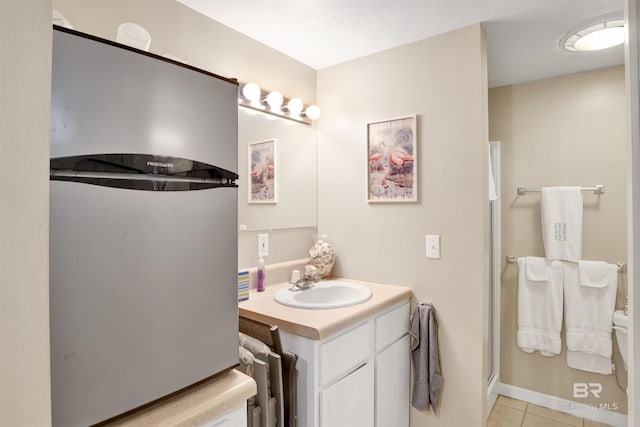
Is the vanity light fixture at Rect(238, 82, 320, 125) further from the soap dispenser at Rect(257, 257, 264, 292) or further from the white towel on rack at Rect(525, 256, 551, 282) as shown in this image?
the white towel on rack at Rect(525, 256, 551, 282)

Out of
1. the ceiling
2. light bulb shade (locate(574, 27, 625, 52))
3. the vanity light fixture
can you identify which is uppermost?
the ceiling

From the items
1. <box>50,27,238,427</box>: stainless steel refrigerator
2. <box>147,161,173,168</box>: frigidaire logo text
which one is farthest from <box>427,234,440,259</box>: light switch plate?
<box>147,161,173,168</box>: frigidaire logo text

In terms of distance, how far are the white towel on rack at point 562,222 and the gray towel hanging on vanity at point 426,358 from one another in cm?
120

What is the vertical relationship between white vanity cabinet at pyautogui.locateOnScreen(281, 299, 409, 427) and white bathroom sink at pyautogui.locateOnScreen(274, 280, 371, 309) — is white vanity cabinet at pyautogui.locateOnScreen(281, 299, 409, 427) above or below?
below

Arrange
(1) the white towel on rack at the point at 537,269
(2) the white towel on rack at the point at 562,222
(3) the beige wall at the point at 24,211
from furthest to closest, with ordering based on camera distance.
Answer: (1) the white towel on rack at the point at 537,269
(2) the white towel on rack at the point at 562,222
(3) the beige wall at the point at 24,211

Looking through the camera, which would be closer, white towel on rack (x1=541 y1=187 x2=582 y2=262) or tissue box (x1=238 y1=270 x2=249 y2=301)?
tissue box (x1=238 y1=270 x2=249 y2=301)

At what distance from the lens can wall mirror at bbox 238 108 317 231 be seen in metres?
2.02

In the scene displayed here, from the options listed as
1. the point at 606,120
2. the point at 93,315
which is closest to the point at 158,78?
the point at 93,315

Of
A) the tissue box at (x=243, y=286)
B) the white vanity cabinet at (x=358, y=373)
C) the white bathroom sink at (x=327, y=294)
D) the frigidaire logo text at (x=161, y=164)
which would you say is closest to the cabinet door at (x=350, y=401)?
the white vanity cabinet at (x=358, y=373)

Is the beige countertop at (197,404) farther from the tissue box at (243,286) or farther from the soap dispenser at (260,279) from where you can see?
the soap dispenser at (260,279)

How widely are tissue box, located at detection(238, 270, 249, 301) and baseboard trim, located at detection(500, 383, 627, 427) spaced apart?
2298 mm

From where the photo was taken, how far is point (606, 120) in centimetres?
234

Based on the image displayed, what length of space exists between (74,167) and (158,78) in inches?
11.8

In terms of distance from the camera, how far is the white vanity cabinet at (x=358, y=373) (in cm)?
143
